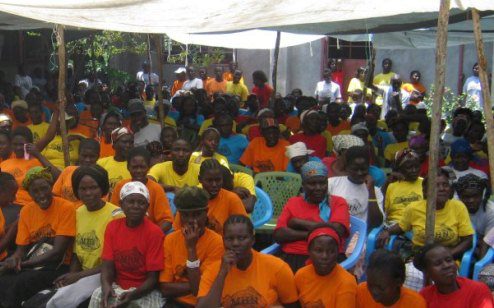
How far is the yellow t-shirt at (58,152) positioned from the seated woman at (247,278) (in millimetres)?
3796

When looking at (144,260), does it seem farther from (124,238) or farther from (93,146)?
(93,146)

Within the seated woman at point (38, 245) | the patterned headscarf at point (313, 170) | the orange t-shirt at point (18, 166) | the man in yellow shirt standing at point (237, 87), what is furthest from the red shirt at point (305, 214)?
the man in yellow shirt standing at point (237, 87)

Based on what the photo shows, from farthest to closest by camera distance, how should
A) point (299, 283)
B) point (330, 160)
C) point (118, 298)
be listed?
point (330, 160) < point (118, 298) < point (299, 283)

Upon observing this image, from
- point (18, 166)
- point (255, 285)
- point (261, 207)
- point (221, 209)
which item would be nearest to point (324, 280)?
point (255, 285)

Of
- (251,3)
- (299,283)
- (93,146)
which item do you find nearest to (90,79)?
(93,146)

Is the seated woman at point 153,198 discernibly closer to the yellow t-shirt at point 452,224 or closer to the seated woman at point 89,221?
the seated woman at point 89,221

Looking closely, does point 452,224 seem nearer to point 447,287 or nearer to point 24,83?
point 447,287

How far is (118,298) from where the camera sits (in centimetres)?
455

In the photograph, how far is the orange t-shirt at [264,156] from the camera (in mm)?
7254

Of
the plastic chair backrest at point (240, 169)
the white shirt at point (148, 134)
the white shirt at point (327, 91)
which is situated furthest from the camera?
the white shirt at point (327, 91)

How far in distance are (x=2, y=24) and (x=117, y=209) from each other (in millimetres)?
6356

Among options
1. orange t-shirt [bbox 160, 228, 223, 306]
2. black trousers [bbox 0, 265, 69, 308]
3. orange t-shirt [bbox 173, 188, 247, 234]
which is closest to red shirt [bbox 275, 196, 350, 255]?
orange t-shirt [bbox 173, 188, 247, 234]

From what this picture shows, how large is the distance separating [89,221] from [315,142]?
134 inches

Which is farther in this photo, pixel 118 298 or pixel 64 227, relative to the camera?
pixel 64 227
